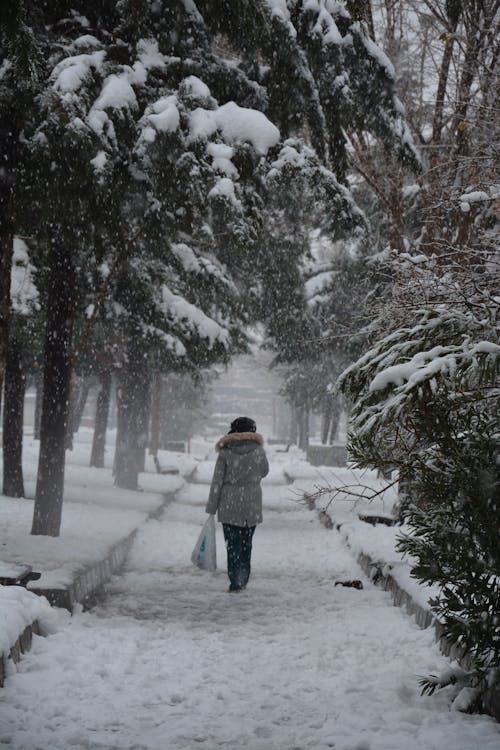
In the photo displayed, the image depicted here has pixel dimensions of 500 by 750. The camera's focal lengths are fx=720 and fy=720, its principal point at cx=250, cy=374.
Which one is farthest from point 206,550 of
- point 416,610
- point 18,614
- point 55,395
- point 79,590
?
point 18,614

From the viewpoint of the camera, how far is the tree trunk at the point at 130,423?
691 inches

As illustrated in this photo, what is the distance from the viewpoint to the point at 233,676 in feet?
16.2

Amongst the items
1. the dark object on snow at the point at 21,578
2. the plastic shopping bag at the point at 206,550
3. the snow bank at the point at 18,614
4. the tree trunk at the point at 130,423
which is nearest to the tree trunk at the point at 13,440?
the tree trunk at the point at 130,423

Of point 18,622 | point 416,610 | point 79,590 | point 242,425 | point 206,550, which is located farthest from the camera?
point 206,550

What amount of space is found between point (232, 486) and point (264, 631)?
7.30ft

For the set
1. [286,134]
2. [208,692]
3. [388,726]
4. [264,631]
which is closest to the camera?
[388,726]

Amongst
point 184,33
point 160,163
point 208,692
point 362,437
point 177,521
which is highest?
point 184,33

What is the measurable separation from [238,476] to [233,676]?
11.2ft

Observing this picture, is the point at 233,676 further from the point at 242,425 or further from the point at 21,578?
the point at 242,425

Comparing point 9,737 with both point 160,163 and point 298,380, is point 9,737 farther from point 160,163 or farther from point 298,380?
point 298,380

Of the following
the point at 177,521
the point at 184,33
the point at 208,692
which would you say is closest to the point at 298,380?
the point at 177,521

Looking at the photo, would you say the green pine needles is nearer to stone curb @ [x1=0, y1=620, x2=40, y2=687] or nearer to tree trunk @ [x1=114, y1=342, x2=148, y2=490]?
stone curb @ [x1=0, y1=620, x2=40, y2=687]

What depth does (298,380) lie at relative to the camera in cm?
3772

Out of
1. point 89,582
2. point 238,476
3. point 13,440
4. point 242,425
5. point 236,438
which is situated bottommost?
point 89,582
